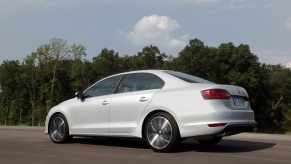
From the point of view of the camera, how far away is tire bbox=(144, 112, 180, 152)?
315 inches

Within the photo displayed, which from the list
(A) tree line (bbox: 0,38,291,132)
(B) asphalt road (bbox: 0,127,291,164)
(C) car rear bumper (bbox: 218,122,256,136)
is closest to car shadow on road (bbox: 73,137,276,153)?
(B) asphalt road (bbox: 0,127,291,164)

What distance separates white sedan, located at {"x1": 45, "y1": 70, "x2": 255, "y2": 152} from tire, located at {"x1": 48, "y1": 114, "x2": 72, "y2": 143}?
0.34ft

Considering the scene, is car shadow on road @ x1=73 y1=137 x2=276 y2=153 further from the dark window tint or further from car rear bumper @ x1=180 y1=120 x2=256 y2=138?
the dark window tint

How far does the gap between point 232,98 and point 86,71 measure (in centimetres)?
6072

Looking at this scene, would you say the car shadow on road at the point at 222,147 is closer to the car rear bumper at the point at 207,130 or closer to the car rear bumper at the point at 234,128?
the car rear bumper at the point at 234,128

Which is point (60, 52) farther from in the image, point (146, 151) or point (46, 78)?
point (146, 151)

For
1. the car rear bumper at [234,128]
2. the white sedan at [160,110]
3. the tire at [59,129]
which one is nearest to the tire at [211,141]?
the white sedan at [160,110]

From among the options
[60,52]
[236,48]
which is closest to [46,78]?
A: [60,52]

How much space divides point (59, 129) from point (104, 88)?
1.46m

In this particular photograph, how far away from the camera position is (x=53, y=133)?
402 inches

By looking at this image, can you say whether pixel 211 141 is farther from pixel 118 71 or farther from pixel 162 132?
pixel 118 71

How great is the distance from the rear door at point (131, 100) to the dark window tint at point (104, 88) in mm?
217

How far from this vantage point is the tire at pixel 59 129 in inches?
393

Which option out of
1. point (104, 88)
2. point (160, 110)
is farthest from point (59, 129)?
point (160, 110)
